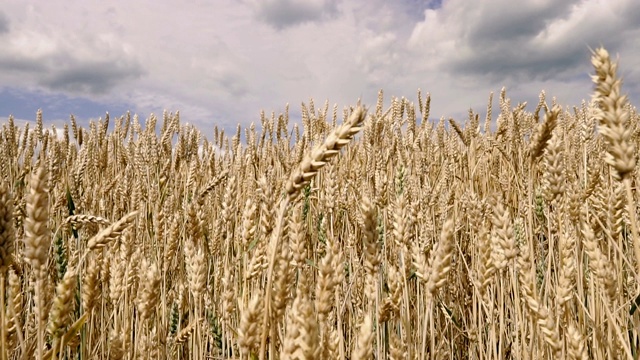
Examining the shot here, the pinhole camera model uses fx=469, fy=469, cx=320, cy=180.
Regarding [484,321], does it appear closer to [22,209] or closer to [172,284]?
[172,284]

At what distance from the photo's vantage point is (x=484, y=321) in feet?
6.75

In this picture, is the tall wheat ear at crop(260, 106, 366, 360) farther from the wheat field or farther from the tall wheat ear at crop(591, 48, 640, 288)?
the tall wheat ear at crop(591, 48, 640, 288)

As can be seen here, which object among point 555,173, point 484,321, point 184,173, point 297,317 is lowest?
point 484,321

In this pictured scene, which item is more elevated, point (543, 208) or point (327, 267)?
point (543, 208)

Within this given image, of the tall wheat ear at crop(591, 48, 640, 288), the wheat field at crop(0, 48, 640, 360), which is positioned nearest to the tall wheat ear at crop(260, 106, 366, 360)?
the wheat field at crop(0, 48, 640, 360)

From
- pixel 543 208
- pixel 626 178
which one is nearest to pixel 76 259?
pixel 626 178

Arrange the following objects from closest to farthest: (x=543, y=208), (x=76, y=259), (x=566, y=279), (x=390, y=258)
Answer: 1. (x=566, y=279)
2. (x=76, y=259)
3. (x=390, y=258)
4. (x=543, y=208)

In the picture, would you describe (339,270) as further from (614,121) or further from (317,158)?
(614,121)

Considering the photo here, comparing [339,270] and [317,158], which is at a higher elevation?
[317,158]

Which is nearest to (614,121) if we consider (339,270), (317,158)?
(317,158)

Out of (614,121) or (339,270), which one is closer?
(614,121)

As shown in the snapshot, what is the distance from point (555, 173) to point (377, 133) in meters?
1.69

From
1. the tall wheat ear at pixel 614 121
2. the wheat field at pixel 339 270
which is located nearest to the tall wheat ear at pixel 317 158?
the wheat field at pixel 339 270

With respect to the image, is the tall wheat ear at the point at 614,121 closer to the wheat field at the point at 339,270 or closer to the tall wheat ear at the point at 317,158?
the wheat field at the point at 339,270
